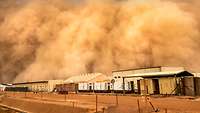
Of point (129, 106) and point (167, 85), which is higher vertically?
point (167, 85)

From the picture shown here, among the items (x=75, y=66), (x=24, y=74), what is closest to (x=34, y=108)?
(x=75, y=66)

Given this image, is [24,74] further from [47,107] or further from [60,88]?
[47,107]

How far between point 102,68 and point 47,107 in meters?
72.1

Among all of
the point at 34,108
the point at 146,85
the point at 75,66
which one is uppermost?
the point at 75,66

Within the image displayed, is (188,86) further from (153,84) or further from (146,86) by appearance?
(146,86)

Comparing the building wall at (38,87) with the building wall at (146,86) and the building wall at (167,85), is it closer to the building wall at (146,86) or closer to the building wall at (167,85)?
the building wall at (146,86)

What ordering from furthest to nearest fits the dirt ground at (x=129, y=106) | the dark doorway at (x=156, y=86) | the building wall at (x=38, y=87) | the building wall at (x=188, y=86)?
the building wall at (x=38, y=87), the dark doorway at (x=156, y=86), the building wall at (x=188, y=86), the dirt ground at (x=129, y=106)

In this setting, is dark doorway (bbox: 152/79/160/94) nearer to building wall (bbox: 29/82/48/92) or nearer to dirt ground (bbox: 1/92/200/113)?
dirt ground (bbox: 1/92/200/113)

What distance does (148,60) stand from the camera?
94312mm

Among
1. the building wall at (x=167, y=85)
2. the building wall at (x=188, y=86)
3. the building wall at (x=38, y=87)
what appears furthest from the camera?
the building wall at (x=38, y=87)

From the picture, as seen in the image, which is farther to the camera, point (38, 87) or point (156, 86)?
point (38, 87)

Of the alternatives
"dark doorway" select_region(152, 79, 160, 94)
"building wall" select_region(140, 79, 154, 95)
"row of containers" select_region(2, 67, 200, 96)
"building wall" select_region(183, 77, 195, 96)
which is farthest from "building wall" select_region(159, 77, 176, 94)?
"building wall" select_region(140, 79, 154, 95)

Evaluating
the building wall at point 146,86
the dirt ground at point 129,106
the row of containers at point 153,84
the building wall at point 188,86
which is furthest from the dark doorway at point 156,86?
the dirt ground at point 129,106

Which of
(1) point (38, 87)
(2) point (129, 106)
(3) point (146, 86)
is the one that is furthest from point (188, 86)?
(1) point (38, 87)
